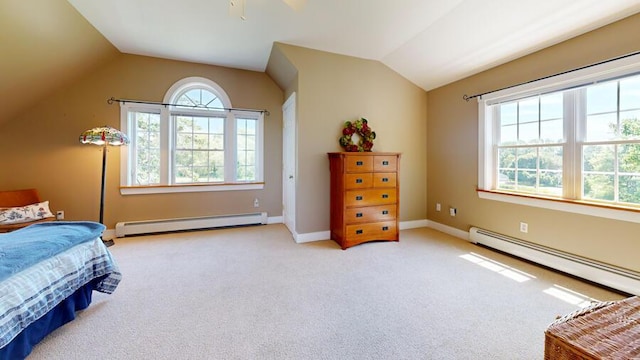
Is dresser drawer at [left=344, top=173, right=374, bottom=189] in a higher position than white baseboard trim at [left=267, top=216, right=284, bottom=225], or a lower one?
higher

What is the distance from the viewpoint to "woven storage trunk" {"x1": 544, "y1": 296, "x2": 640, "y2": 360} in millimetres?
866

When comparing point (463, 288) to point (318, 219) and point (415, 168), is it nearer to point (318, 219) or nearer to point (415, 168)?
point (318, 219)

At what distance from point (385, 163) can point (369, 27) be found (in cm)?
170

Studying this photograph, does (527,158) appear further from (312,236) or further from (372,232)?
(312,236)

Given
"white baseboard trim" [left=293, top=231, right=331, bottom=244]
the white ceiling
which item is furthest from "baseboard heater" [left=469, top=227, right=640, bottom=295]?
the white ceiling

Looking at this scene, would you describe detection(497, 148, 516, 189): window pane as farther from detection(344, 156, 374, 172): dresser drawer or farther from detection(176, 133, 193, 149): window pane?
detection(176, 133, 193, 149): window pane

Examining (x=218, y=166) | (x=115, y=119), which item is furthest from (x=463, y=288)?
(x=115, y=119)

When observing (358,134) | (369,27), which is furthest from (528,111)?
(369,27)

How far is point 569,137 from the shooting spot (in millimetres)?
2469

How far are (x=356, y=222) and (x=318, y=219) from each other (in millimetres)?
593

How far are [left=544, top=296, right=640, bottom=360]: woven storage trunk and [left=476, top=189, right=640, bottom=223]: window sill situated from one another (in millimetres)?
1491

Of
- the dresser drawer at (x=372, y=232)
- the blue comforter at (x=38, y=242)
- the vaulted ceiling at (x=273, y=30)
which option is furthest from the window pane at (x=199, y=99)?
the dresser drawer at (x=372, y=232)

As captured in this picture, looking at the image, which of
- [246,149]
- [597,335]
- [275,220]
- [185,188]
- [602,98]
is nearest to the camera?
[597,335]

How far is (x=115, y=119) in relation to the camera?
11.5 feet
